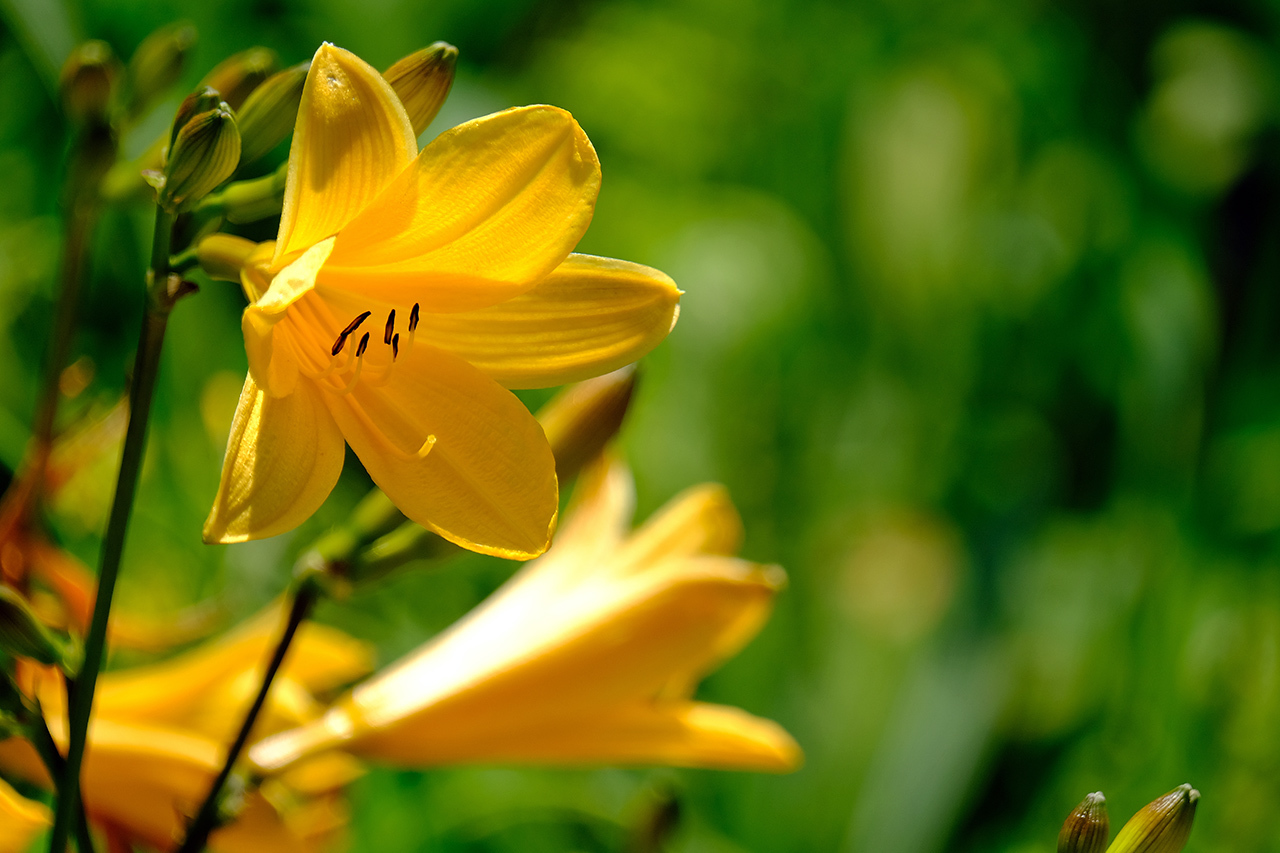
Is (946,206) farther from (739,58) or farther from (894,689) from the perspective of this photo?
(894,689)

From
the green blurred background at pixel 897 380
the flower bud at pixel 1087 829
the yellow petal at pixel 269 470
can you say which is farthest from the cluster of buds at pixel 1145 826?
the green blurred background at pixel 897 380

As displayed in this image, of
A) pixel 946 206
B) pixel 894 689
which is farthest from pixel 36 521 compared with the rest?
pixel 946 206

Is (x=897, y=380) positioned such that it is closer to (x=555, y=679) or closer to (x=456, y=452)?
(x=555, y=679)

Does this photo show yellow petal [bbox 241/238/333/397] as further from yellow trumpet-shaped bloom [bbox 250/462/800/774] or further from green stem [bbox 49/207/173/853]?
yellow trumpet-shaped bloom [bbox 250/462/800/774]

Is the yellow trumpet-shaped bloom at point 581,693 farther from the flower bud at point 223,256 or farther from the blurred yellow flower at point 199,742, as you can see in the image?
the flower bud at point 223,256

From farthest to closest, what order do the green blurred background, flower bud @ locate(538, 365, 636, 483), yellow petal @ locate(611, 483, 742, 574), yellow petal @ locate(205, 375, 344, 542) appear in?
the green blurred background
yellow petal @ locate(611, 483, 742, 574)
flower bud @ locate(538, 365, 636, 483)
yellow petal @ locate(205, 375, 344, 542)

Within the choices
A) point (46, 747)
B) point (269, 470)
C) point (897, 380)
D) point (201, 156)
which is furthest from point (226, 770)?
point (897, 380)

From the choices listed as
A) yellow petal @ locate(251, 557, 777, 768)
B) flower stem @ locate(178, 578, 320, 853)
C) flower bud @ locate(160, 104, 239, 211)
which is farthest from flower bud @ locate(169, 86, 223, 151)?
yellow petal @ locate(251, 557, 777, 768)
